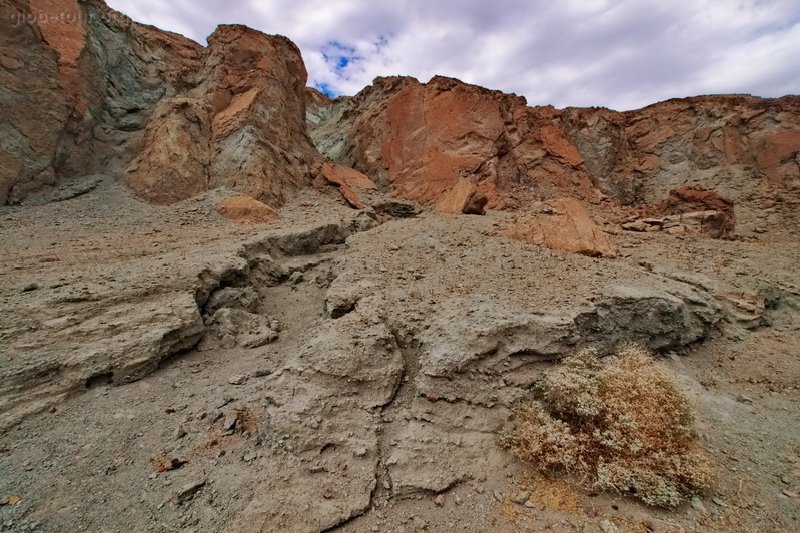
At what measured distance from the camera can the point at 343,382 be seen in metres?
4.04

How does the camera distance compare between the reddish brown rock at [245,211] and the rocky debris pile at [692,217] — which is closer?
the reddish brown rock at [245,211]

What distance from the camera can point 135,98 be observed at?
12.7 m

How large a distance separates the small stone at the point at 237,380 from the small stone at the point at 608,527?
13.1ft

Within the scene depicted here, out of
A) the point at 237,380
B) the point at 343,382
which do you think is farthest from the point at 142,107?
the point at 343,382

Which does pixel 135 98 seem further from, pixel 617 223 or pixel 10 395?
pixel 617 223

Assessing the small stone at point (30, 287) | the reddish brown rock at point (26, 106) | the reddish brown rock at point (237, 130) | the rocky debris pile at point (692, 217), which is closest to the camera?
the small stone at point (30, 287)

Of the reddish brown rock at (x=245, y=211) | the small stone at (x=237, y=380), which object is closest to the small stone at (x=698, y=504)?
the small stone at (x=237, y=380)

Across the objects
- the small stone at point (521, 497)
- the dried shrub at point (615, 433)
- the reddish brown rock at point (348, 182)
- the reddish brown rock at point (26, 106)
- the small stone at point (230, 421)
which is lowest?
the small stone at point (521, 497)

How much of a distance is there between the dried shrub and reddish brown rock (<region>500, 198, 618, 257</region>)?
147 inches

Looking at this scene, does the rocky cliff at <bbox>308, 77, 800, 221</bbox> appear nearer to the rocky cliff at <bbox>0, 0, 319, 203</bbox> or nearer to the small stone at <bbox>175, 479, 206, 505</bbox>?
the rocky cliff at <bbox>0, 0, 319, 203</bbox>

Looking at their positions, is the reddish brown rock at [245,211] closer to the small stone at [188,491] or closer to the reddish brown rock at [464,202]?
the reddish brown rock at [464,202]

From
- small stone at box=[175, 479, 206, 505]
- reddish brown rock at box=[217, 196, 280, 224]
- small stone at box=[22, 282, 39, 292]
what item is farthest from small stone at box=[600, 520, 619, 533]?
reddish brown rock at box=[217, 196, 280, 224]

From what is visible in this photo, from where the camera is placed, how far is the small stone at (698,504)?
300 cm

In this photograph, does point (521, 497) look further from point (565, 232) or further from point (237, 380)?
point (565, 232)
